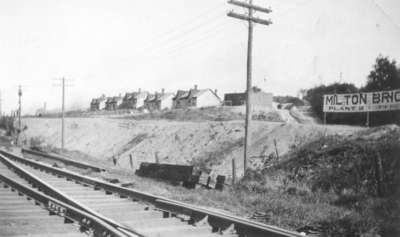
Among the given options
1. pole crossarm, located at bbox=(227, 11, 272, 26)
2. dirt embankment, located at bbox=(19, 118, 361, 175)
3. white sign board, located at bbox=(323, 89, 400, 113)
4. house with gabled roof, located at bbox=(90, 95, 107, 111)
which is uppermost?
pole crossarm, located at bbox=(227, 11, 272, 26)

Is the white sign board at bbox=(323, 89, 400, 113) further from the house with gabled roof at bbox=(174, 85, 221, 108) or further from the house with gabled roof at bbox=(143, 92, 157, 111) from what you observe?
the house with gabled roof at bbox=(143, 92, 157, 111)

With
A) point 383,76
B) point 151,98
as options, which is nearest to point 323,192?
point 383,76

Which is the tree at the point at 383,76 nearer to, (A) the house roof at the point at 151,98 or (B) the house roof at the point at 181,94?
(B) the house roof at the point at 181,94

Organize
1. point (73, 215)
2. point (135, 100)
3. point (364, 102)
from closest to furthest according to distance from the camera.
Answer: point (73, 215) → point (364, 102) → point (135, 100)

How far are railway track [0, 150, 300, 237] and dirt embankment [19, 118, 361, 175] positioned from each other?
1077cm

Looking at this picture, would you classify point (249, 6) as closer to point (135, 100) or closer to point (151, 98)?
point (151, 98)

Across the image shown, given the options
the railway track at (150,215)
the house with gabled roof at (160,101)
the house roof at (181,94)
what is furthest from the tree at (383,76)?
the house with gabled roof at (160,101)

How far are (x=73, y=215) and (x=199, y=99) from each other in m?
80.4

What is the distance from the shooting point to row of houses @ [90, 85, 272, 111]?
7401 cm

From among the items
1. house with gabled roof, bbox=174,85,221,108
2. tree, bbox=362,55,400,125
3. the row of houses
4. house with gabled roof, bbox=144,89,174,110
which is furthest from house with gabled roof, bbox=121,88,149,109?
tree, bbox=362,55,400,125

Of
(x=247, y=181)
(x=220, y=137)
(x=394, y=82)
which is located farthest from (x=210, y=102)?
(x=247, y=181)

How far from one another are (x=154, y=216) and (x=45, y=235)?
2.14m

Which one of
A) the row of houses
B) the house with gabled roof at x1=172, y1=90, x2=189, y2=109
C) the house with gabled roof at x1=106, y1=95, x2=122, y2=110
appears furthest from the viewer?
the house with gabled roof at x1=106, y1=95, x2=122, y2=110

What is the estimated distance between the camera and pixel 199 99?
87375mm
